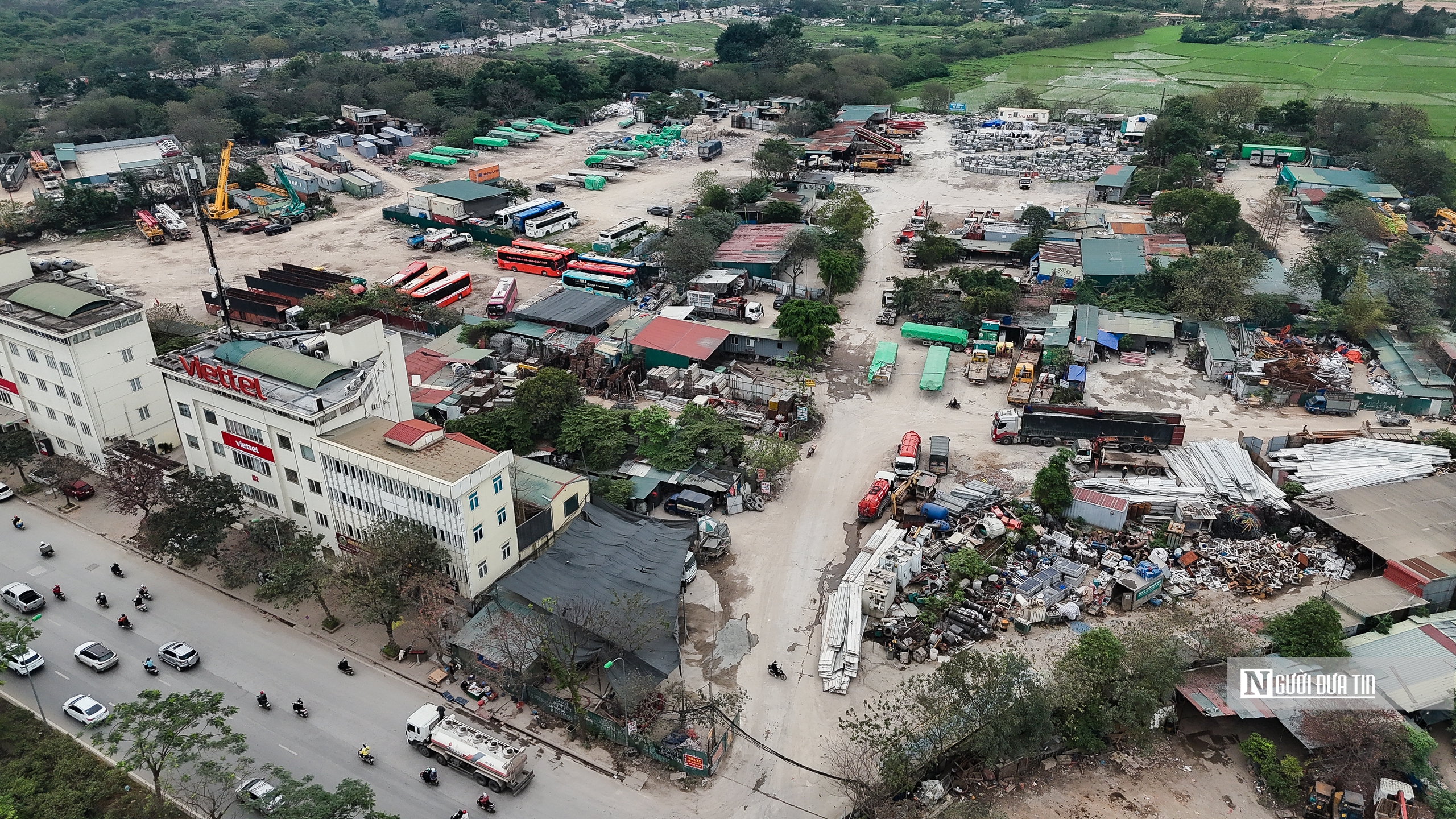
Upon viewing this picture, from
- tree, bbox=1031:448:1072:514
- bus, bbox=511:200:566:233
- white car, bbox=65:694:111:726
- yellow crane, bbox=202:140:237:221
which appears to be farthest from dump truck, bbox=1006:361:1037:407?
yellow crane, bbox=202:140:237:221

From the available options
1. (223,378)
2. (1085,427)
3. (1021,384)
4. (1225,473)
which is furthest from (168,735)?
(1021,384)

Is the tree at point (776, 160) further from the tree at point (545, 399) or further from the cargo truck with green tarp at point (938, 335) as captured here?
the tree at point (545, 399)

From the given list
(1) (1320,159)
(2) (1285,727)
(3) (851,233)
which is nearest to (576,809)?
(2) (1285,727)

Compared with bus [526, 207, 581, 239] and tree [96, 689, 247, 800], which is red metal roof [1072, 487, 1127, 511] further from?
bus [526, 207, 581, 239]

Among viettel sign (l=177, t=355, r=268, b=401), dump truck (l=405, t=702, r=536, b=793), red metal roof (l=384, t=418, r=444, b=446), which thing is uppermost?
viettel sign (l=177, t=355, r=268, b=401)

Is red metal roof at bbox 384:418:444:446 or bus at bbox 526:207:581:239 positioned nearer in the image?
red metal roof at bbox 384:418:444:446

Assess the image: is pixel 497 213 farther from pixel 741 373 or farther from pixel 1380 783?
pixel 1380 783
